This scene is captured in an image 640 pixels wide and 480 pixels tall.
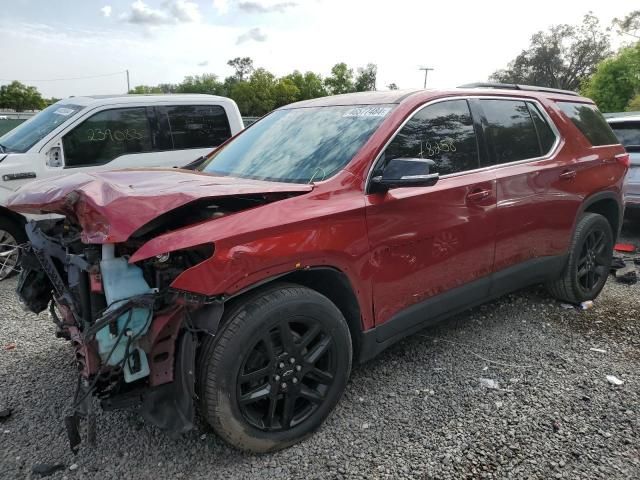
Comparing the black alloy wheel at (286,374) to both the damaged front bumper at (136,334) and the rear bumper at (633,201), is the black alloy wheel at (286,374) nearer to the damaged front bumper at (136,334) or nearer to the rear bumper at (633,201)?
the damaged front bumper at (136,334)

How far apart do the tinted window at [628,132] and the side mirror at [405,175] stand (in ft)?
18.4

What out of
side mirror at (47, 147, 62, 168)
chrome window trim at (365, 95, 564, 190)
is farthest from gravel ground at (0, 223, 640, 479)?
side mirror at (47, 147, 62, 168)

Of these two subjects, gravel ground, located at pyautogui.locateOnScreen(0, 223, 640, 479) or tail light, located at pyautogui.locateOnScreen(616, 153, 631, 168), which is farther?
tail light, located at pyautogui.locateOnScreen(616, 153, 631, 168)

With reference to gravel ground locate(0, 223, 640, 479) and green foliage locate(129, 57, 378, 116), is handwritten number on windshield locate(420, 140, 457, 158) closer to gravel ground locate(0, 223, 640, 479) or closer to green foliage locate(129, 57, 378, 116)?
gravel ground locate(0, 223, 640, 479)

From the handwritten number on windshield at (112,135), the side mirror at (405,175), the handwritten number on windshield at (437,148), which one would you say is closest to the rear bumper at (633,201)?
the handwritten number on windshield at (437,148)

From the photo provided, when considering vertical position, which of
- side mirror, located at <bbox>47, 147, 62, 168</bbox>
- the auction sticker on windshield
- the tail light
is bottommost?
side mirror, located at <bbox>47, 147, 62, 168</bbox>

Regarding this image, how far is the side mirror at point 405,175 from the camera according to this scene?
8.49ft

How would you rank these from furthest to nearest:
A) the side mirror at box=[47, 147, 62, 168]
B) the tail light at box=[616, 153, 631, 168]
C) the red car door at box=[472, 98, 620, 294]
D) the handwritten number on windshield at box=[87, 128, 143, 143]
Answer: the handwritten number on windshield at box=[87, 128, 143, 143]
the side mirror at box=[47, 147, 62, 168]
the tail light at box=[616, 153, 631, 168]
the red car door at box=[472, 98, 620, 294]

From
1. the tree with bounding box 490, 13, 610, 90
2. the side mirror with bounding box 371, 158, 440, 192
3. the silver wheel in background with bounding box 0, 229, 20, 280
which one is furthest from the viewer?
the tree with bounding box 490, 13, 610, 90

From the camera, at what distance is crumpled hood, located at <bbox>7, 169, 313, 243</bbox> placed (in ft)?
6.92

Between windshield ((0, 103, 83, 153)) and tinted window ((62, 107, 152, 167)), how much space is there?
240 mm

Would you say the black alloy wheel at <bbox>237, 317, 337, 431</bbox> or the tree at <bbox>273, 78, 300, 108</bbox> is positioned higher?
the tree at <bbox>273, 78, 300, 108</bbox>

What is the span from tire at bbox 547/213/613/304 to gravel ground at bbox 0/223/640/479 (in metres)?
0.47

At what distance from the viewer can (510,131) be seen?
144 inches
